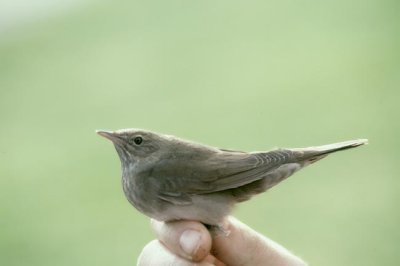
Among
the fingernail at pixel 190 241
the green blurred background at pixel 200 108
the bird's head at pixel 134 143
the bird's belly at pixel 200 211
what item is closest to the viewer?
the fingernail at pixel 190 241

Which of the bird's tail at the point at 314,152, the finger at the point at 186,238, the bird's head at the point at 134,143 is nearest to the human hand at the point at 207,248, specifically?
the finger at the point at 186,238

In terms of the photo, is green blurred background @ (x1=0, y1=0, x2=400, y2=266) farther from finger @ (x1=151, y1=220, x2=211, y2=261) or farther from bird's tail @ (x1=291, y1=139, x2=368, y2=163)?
finger @ (x1=151, y1=220, x2=211, y2=261)

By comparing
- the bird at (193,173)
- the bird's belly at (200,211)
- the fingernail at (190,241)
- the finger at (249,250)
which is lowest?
the finger at (249,250)

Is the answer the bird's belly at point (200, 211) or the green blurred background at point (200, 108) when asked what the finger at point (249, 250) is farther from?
the green blurred background at point (200, 108)

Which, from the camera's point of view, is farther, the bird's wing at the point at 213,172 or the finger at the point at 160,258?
the bird's wing at the point at 213,172

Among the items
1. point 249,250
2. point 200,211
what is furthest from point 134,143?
point 249,250

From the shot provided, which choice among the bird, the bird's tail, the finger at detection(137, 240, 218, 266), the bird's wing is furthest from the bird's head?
the bird's tail
